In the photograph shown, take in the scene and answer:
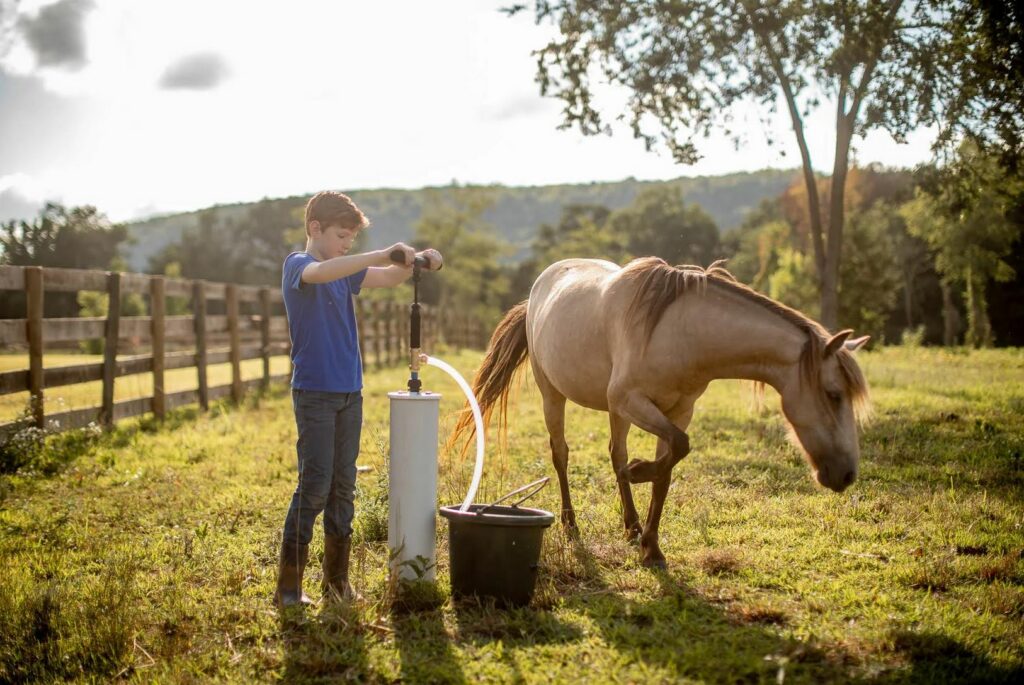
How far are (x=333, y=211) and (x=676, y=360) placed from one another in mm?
1886

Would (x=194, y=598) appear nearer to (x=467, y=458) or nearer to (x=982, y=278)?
(x=467, y=458)

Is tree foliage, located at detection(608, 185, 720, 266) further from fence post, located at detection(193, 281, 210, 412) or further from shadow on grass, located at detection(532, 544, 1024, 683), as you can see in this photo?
shadow on grass, located at detection(532, 544, 1024, 683)

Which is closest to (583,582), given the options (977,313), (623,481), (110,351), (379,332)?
(623,481)

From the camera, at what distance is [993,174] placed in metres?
11.2

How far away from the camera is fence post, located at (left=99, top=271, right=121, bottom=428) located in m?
8.79

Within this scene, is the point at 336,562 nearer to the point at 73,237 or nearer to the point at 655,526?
the point at 655,526

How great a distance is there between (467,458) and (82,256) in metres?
54.1

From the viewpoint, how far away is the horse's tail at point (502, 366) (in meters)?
6.02

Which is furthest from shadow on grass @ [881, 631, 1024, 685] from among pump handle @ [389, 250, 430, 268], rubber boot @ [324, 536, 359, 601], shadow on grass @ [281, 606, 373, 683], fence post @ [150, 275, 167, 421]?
fence post @ [150, 275, 167, 421]

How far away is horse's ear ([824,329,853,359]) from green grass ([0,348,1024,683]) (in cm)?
100

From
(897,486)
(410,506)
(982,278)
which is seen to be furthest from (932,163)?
(982,278)

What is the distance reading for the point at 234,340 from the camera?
12.2m

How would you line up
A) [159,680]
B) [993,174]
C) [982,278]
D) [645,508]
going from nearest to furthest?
[159,680] < [645,508] < [993,174] < [982,278]

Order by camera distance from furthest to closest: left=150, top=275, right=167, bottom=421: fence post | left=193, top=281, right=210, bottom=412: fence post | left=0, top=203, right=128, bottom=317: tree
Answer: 1. left=0, top=203, right=128, bottom=317: tree
2. left=193, top=281, right=210, bottom=412: fence post
3. left=150, top=275, right=167, bottom=421: fence post
